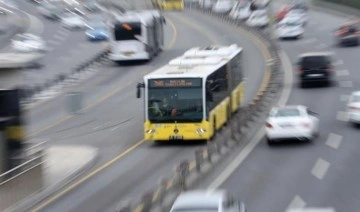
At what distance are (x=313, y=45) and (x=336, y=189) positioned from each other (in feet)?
151

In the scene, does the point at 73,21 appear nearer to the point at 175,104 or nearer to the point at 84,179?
the point at 175,104

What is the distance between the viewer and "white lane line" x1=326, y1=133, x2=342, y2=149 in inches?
1368

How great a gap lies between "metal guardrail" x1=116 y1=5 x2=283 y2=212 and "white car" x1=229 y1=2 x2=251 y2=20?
104ft

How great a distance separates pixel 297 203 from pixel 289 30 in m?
53.1

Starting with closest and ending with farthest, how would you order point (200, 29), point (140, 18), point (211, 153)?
1. point (211, 153)
2. point (140, 18)
3. point (200, 29)

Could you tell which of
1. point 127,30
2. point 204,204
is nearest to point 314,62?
point 127,30

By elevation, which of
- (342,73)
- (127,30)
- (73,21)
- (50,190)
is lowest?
(50,190)

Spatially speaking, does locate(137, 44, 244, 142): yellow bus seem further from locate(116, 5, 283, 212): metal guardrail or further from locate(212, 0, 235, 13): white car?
locate(212, 0, 235, 13): white car

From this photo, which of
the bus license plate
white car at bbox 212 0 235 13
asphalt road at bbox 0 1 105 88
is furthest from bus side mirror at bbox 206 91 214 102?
white car at bbox 212 0 235 13

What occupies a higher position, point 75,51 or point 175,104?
point 75,51

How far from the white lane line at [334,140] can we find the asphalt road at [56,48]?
15050 mm

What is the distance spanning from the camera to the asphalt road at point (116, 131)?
28.4 metres

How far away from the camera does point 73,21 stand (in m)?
89.2

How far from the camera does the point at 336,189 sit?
26938 millimetres
